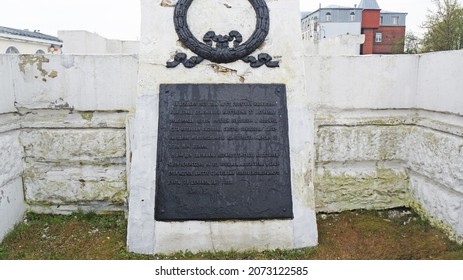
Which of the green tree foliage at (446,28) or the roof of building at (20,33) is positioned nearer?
the roof of building at (20,33)

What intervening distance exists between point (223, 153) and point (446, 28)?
979 inches

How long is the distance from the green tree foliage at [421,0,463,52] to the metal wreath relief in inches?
921

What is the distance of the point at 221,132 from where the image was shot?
3.43m

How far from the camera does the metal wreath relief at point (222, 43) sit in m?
3.49

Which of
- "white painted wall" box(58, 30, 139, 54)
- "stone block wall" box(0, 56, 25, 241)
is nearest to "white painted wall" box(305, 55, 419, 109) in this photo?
"stone block wall" box(0, 56, 25, 241)

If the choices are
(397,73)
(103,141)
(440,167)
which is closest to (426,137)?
(440,167)

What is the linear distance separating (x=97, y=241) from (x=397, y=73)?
3279mm

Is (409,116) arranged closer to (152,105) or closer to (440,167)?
(440,167)

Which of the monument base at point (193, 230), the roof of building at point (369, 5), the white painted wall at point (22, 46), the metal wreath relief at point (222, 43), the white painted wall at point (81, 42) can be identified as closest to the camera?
the monument base at point (193, 230)

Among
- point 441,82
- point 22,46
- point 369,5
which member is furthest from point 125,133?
point 369,5

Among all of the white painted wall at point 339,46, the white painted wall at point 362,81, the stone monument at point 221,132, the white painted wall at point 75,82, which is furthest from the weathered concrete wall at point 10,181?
the white painted wall at point 339,46

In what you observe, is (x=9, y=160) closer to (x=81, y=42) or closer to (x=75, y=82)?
(x=75, y=82)

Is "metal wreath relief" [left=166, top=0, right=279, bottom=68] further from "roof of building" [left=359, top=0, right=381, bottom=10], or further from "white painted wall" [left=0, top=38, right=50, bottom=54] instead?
"roof of building" [left=359, top=0, right=381, bottom=10]

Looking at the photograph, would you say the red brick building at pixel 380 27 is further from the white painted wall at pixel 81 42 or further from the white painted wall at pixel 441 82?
the white painted wall at pixel 441 82
